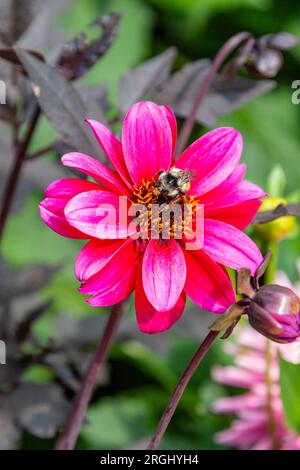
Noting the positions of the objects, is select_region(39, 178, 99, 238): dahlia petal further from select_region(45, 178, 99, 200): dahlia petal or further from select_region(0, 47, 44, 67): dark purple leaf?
select_region(0, 47, 44, 67): dark purple leaf

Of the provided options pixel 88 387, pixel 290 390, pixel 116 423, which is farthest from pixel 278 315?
pixel 116 423

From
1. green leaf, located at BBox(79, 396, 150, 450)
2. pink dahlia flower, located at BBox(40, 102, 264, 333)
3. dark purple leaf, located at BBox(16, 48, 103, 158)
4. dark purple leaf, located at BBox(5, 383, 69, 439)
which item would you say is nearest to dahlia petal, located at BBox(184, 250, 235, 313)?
pink dahlia flower, located at BBox(40, 102, 264, 333)

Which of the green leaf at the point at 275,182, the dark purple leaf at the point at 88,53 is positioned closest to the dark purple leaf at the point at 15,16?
the dark purple leaf at the point at 88,53

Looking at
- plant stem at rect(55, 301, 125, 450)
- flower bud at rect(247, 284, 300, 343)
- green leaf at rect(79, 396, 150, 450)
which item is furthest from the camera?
green leaf at rect(79, 396, 150, 450)

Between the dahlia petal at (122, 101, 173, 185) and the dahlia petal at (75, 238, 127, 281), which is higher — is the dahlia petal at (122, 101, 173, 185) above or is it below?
above

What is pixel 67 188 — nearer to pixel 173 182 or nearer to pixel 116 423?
pixel 173 182


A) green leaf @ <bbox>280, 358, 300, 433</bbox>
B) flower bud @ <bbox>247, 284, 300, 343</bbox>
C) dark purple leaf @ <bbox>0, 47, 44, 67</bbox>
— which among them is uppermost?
dark purple leaf @ <bbox>0, 47, 44, 67</bbox>
